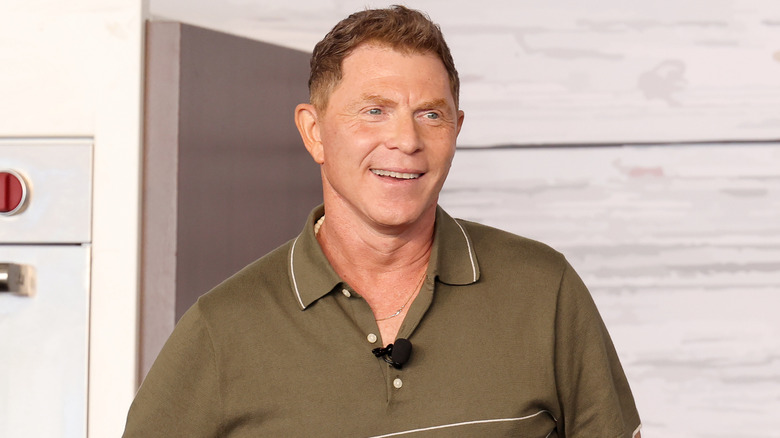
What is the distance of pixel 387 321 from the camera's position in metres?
1.18

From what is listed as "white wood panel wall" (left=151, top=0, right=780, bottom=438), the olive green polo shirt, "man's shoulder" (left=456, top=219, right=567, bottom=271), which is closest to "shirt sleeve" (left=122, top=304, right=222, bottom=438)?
the olive green polo shirt

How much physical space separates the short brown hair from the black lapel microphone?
33 centimetres

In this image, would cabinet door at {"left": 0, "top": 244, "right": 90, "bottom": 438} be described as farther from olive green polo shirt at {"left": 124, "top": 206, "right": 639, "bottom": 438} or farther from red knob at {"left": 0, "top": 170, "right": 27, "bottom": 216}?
olive green polo shirt at {"left": 124, "top": 206, "right": 639, "bottom": 438}

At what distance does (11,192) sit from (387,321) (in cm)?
64

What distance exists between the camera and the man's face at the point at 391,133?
1.12 meters

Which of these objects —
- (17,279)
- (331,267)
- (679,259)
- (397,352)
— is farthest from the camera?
(679,259)

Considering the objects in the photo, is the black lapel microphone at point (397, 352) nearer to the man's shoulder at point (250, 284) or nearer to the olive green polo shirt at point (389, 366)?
the olive green polo shirt at point (389, 366)

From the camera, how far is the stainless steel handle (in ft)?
4.46

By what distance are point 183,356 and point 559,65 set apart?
1085 mm

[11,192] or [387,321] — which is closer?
[387,321]

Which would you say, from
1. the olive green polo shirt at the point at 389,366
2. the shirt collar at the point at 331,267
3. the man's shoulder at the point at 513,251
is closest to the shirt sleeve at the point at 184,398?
the olive green polo shirt at the point at 389,366

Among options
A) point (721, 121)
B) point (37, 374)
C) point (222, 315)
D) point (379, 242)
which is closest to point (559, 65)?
point (721, 121)

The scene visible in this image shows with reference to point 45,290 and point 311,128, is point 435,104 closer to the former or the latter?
point 311,128

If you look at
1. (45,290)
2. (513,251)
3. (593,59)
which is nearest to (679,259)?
(593,59)
